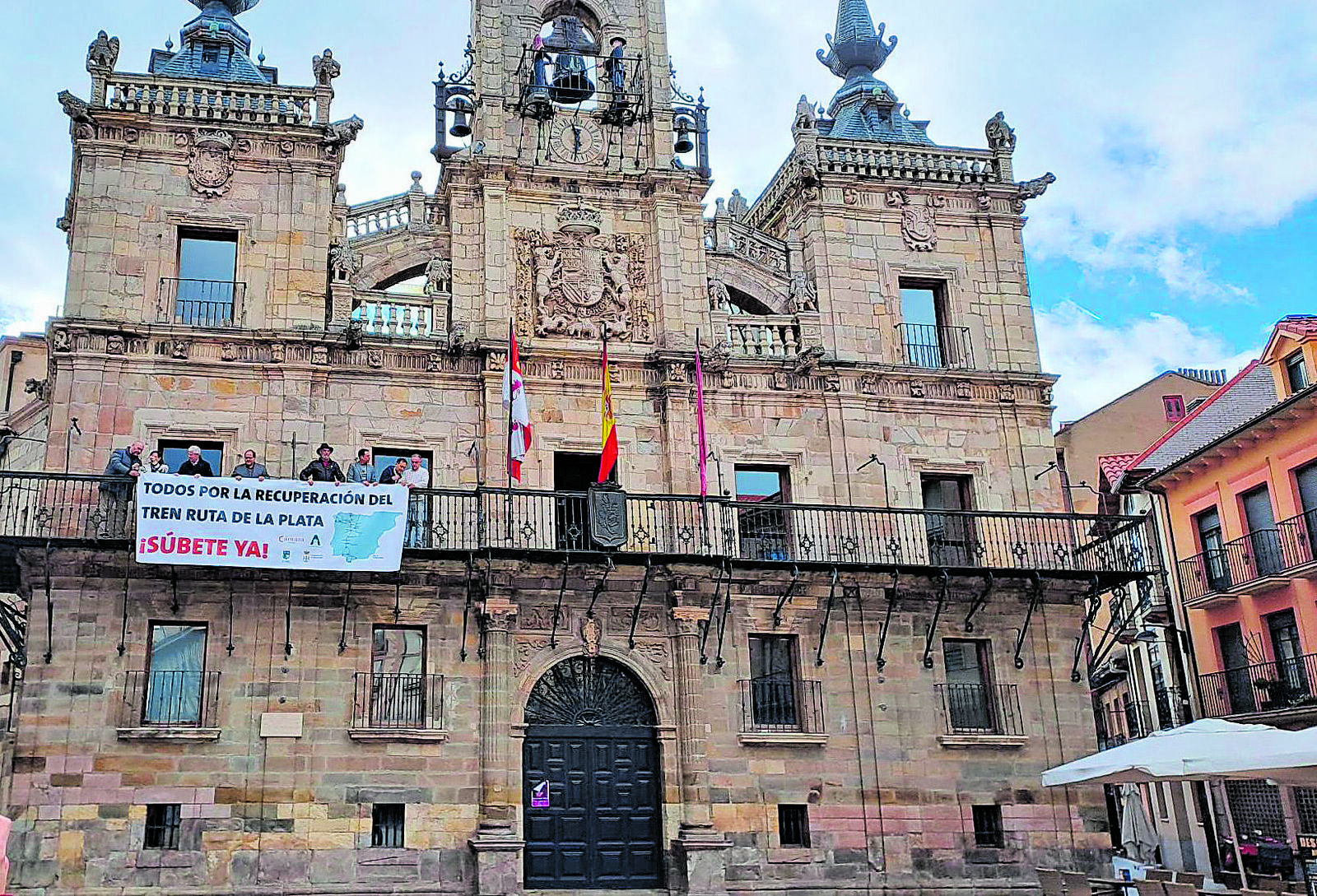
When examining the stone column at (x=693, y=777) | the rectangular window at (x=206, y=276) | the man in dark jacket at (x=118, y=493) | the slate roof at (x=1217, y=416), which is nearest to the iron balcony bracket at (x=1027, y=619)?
the stone column at (x=693, y=777)

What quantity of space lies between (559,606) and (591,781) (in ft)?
9.95

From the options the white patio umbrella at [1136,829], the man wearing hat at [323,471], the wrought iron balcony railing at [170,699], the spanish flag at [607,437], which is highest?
the spanish flag at [607,437]

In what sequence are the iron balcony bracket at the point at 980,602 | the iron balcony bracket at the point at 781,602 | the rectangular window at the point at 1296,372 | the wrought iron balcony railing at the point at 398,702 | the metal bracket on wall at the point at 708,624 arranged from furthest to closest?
the rectangular window at the point at 1296,372 < the iron balcony bracket at the point at 980,602 < the iron balcony bracket at the point at 781,602 < the metal bracket on wall at the point at 708,624 < the wrought iron balcony railing at the point at 398,702

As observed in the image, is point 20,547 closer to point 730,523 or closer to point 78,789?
point 78,789

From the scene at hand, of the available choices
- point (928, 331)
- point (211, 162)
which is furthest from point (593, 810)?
point (211, 162)

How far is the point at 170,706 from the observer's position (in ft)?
68.3

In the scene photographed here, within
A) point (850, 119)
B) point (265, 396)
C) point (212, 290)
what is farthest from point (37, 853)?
point (850, 119)

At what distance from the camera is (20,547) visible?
66.7 feet

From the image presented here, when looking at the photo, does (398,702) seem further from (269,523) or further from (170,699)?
(269,523)

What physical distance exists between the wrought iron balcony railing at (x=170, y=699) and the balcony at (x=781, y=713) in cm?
885

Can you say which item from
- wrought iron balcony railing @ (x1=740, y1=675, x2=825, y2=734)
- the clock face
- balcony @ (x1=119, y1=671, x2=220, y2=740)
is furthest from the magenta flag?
balcony @ (x1=119, y1=671, x2=220, y2=740)

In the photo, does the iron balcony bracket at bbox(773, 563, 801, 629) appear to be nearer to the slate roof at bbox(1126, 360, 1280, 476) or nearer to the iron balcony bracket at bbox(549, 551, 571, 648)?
the iron balcony bracket at bbox(549, 551, 571, 648)

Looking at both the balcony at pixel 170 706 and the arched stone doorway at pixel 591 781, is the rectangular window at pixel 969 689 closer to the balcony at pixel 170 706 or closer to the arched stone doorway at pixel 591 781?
the arched stone doorway at pixel 591 781

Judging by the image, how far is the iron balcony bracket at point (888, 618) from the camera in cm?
2317
